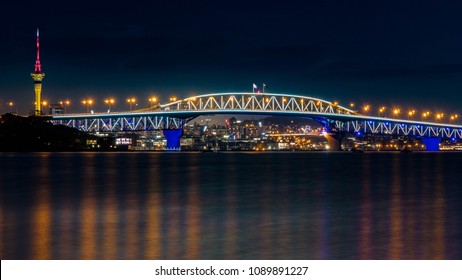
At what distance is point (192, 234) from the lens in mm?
17922

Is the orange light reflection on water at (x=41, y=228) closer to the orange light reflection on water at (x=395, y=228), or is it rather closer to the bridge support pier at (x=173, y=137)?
the orange light reflection on water at (x=395, y=228)

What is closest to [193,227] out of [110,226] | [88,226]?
[110,226]

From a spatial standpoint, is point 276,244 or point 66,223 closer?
point 276,244

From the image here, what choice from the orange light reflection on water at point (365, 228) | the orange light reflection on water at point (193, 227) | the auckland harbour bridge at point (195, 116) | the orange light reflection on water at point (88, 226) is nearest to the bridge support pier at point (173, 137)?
the auckland harbour bridge at point (195, 116)

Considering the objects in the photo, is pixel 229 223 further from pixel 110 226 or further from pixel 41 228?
pixel 41 228

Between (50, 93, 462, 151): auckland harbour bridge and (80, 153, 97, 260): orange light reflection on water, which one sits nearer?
(80, 153, 97, 260): orange light reflection on water

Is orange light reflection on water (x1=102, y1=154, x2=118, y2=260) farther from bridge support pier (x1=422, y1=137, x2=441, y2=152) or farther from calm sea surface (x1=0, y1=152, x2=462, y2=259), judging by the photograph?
bridge support pier (x1=422, y1=137, x2=441, y2=152)

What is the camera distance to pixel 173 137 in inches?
6565

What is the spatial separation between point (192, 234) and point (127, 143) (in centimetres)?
17953

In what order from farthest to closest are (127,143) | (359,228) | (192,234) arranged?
(127,143)
(359,228)
(192,234)

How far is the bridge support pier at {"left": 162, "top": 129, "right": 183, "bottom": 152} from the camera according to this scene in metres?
164

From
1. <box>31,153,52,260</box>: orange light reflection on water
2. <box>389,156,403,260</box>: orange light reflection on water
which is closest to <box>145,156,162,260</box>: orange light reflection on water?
<box>31,153,52,260</box>: orange light reflection on water
